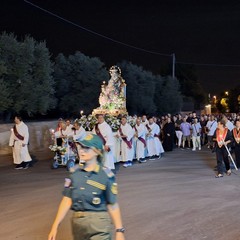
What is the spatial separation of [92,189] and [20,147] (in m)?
12.6

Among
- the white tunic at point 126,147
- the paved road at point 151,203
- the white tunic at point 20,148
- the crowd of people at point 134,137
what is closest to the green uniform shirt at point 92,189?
the paved road at point 151,203

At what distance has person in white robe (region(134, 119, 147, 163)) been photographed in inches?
719

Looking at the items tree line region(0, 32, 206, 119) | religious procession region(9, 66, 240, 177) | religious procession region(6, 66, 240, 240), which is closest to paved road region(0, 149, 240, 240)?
religious procession region(9, 66, 240, 177)

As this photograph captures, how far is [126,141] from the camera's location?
17.4 metres

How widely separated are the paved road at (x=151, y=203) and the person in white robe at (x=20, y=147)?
1.47 feet

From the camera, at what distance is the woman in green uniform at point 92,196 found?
13.9 feet

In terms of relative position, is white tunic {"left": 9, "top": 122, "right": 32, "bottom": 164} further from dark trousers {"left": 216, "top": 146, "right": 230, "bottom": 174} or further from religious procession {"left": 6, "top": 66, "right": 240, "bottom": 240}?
dark trousers {"left": 216, "top": 146, "right": 230, "bottom": 174}

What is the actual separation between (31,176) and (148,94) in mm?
33688

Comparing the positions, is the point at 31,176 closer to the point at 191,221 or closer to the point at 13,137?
the point at 13,137

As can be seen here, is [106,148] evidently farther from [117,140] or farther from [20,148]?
[20,148]

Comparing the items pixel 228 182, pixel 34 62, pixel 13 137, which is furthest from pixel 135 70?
pixel 228 182

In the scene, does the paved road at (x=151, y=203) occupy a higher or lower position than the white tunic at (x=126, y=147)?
lower

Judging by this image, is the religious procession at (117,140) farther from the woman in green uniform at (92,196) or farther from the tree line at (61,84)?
the woman in green uniform at (92,196)

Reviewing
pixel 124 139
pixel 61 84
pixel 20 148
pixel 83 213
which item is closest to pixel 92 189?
pixel 83 213
